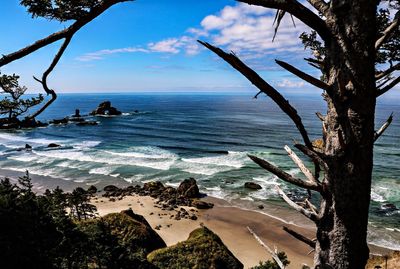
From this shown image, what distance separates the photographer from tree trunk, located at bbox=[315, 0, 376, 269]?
2.29m

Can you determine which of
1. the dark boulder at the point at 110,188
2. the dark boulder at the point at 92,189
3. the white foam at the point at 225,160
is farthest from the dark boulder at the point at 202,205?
the white foam at the point at 225,160

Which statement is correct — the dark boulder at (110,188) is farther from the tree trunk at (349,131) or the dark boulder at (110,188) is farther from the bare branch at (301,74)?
the bare branch at (301,74)

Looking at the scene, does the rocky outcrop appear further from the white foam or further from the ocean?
the white foam

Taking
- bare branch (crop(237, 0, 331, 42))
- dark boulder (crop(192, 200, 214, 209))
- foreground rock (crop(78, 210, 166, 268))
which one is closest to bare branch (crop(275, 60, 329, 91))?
bare branch (crop(237, 0, 331, 42))

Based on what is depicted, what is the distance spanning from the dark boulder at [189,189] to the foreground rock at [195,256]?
20842mm

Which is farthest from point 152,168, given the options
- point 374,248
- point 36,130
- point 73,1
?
point 36,130

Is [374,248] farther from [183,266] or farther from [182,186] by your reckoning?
[182,186]

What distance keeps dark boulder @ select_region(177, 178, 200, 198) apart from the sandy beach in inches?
69.4

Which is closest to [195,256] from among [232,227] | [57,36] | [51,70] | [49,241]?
[49,241]

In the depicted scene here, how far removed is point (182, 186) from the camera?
4156 cm

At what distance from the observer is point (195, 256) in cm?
Result: 1772

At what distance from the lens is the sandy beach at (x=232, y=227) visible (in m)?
27.2

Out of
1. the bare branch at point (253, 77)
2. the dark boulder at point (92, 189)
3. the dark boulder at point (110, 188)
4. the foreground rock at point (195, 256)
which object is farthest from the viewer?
the dark boulder at point (110, 188)

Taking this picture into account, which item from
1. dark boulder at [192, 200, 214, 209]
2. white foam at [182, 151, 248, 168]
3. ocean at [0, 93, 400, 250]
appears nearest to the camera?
dark boulder at [192, 200, 214, 209]
